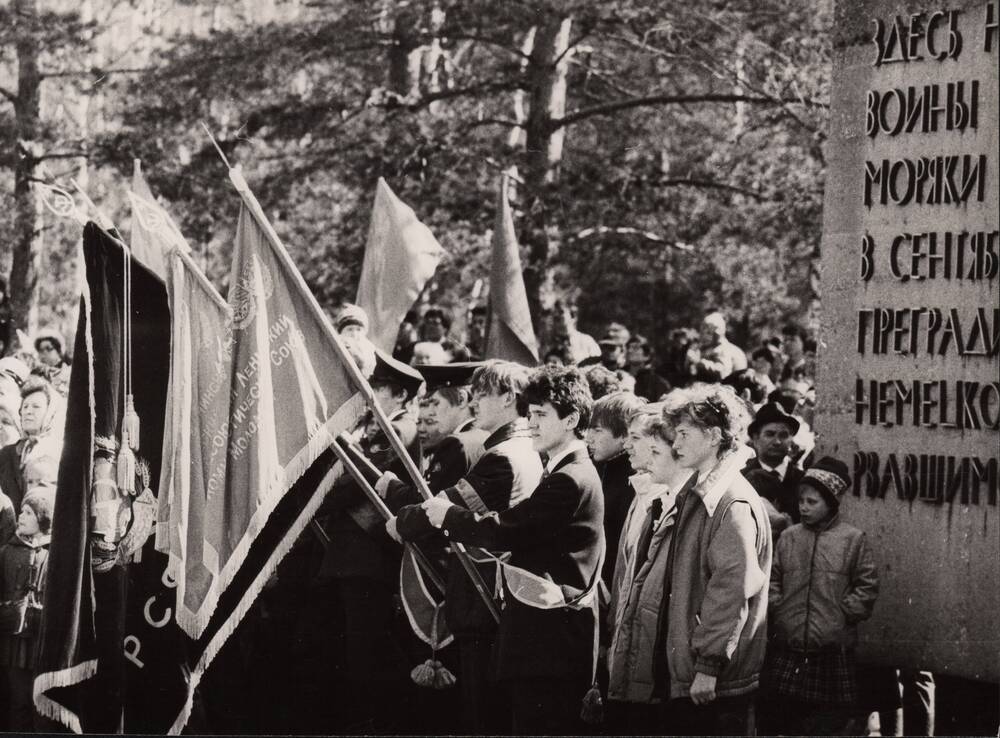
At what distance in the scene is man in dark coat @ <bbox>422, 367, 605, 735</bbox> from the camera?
→ 19.5 feet

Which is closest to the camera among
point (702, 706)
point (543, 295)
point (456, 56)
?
point (702, 706)

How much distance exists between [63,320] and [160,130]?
636cm

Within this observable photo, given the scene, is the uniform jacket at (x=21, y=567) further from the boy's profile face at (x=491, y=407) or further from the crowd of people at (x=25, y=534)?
the boy's profile face at (x=491, y=407)

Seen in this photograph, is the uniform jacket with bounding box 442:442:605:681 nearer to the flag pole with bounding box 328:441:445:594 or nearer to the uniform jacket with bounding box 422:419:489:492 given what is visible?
the flag pole with bounding box 328:441:445:594

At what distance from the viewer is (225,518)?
20.7ft

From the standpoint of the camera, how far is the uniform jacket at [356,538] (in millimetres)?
7633

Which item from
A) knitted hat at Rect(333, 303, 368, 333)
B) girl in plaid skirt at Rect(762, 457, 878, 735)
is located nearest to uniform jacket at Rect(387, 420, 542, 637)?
girl in plaid skirt at Rect(762, 457, 878, 735)

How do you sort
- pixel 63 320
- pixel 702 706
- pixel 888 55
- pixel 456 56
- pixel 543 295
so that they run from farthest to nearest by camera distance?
pixel 63 320, pixel 456 56, pixel 543 295, pixel 888 55, pixel 702 706

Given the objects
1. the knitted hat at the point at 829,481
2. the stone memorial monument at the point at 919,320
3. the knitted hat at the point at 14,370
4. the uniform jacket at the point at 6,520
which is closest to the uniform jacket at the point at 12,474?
the uniform jacket at the point at 6,520

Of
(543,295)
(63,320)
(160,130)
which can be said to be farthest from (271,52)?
(63,320)

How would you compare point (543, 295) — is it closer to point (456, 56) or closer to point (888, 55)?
point (456, 56)

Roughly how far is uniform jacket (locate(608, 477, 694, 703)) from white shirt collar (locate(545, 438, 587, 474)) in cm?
40

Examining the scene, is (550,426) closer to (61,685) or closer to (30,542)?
(61,685)

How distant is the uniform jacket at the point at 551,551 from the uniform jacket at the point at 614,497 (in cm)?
85
